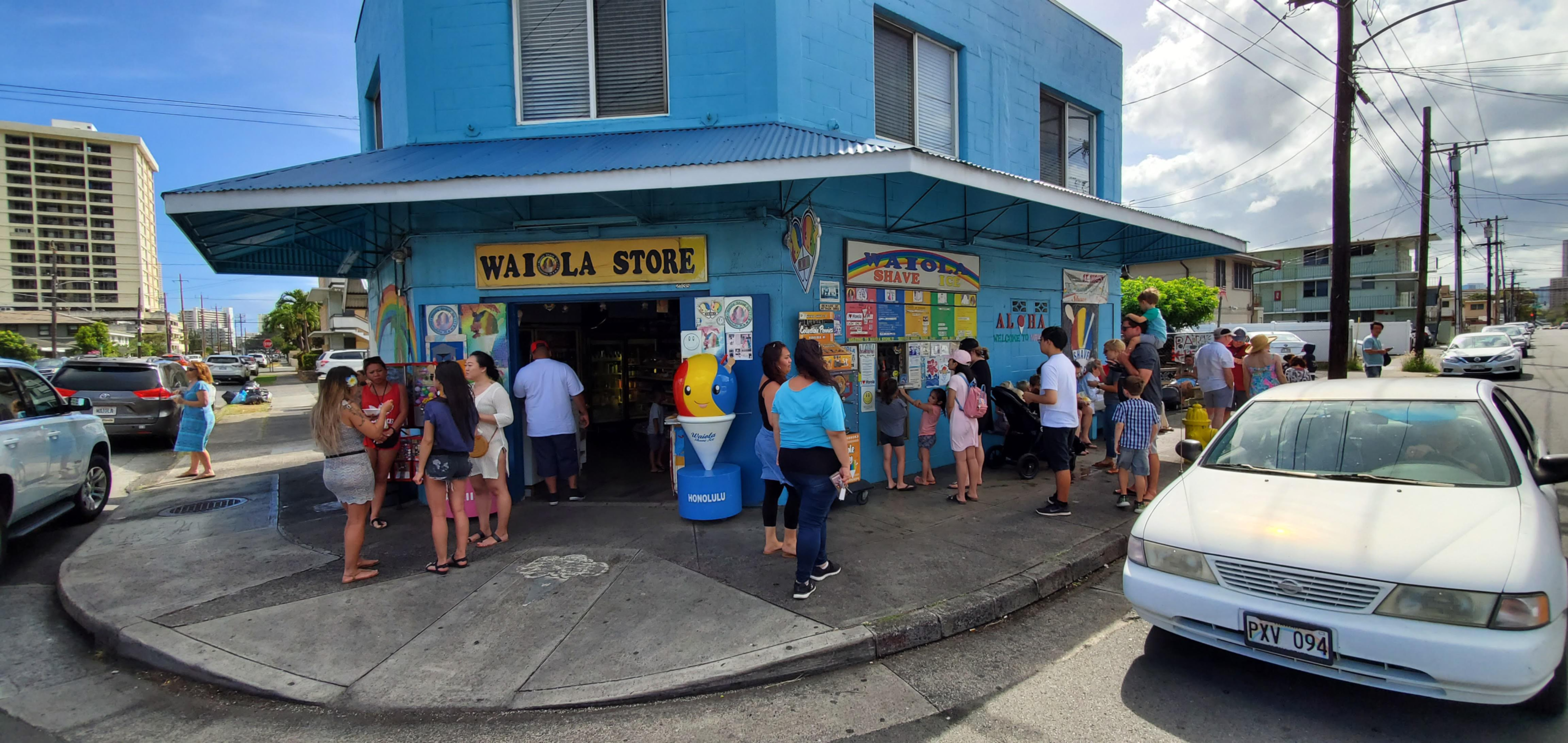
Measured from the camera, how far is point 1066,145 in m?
11.4

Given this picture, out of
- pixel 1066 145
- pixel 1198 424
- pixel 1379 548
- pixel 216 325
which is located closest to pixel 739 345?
pixel 1379 548

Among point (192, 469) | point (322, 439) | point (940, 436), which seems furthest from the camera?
point (192, 469)

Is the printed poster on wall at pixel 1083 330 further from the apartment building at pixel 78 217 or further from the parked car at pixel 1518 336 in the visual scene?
the apartment building at pixel 78 217

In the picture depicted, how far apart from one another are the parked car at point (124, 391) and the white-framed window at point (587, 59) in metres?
9.46

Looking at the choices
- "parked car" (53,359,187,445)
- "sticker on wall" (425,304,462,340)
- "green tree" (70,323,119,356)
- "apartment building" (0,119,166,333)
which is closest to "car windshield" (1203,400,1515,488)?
"sticker on wall" (425,304,462,340)

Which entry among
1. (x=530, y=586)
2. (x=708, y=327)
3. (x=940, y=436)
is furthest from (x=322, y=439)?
(x=940, y=436)

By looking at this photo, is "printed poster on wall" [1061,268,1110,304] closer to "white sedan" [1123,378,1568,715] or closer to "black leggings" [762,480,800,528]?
"white sedan" [1123,378,1568,715]

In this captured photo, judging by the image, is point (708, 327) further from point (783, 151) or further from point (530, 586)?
point (530, 586)

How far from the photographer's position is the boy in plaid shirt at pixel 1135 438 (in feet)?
21.4

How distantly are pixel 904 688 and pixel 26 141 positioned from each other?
152m

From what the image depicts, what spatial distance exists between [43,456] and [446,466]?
439 centimetres

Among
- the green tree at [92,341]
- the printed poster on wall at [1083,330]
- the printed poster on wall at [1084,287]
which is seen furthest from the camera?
the green tree at [92,341]

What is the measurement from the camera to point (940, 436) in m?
8.80

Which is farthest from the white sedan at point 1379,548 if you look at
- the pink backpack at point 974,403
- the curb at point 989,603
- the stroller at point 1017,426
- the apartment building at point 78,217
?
the apartment building at point 78,217
